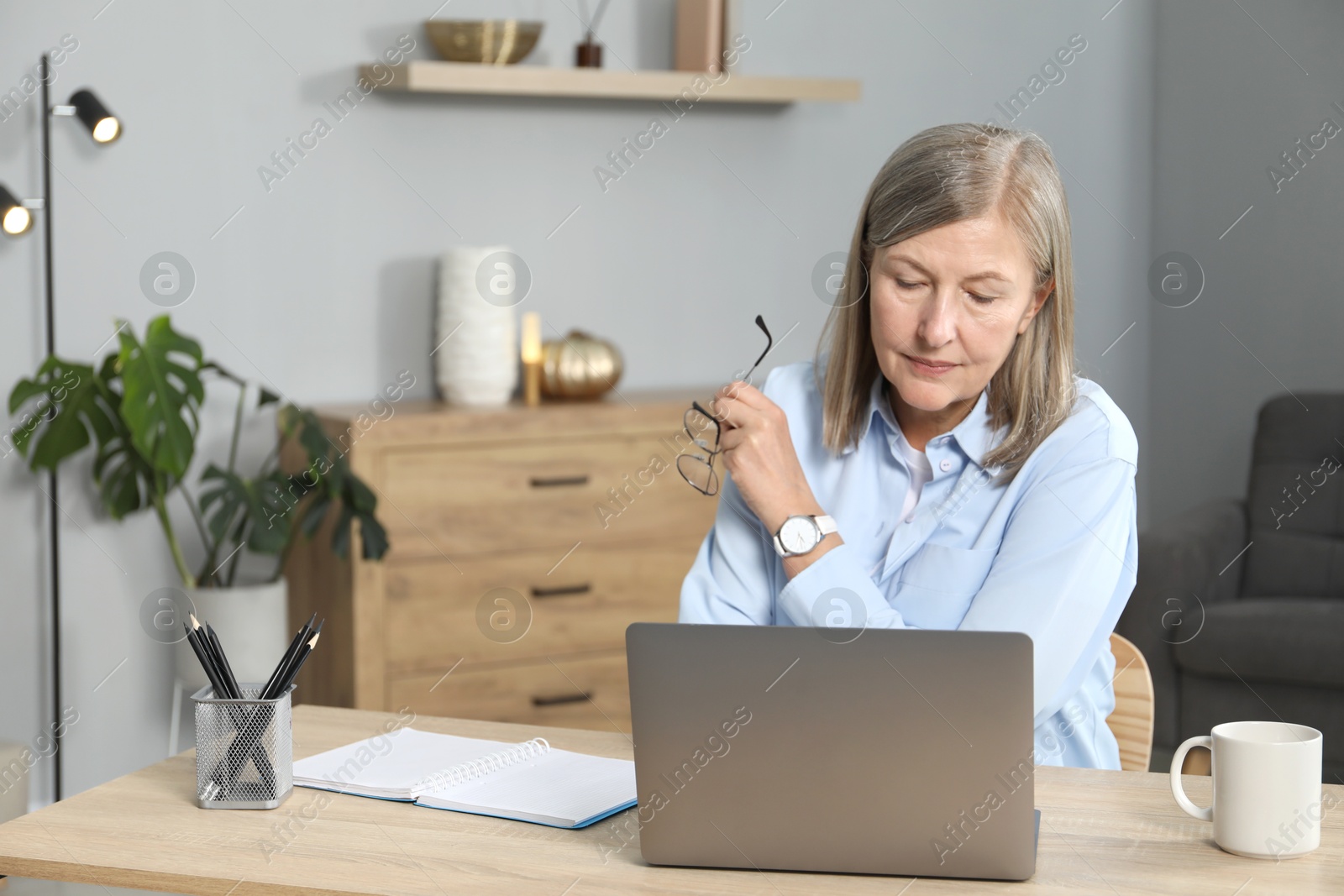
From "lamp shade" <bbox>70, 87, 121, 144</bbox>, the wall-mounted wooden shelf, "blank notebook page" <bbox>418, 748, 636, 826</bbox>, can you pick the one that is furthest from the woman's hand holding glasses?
the wall-mounted wooden shelf

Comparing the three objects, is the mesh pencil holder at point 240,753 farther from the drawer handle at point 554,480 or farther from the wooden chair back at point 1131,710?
the drawer handle at point 554,480

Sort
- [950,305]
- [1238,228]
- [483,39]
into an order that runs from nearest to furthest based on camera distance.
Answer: [950,305], [483,39], [1238,228]

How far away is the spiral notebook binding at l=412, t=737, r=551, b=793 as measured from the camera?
1318 millimetres

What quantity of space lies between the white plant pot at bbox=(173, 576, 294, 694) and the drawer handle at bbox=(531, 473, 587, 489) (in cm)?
66

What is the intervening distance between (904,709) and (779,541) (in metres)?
0.50

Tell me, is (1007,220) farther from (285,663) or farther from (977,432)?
(285,663)

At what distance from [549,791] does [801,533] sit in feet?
1.33

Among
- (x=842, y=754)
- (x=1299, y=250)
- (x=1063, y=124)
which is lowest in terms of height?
(x=842, y=754)

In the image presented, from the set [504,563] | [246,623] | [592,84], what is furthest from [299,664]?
[592,84]

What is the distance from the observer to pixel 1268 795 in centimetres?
112

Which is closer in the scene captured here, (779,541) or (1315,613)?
(779,541)

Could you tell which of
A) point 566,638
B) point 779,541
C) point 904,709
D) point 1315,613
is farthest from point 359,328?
point 904,709

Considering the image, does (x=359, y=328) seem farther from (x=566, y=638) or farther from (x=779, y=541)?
(x=779, y=541)

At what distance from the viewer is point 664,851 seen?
111cm
